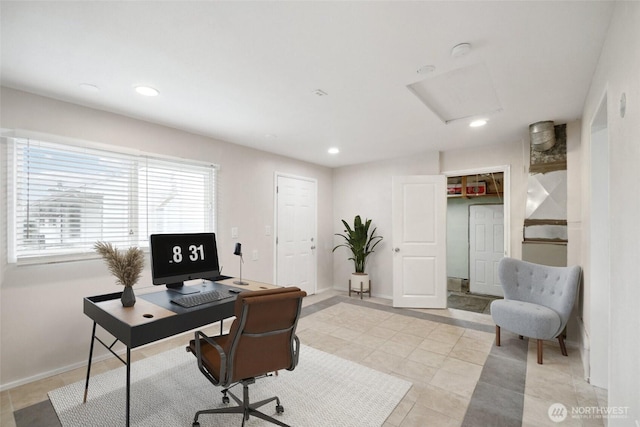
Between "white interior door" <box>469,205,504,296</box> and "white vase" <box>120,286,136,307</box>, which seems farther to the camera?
"white interior door" <box>469,205,504,296</box>

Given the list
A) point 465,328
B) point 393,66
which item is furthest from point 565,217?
point 393,66

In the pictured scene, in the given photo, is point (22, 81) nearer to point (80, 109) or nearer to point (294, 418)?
point (80, 109)

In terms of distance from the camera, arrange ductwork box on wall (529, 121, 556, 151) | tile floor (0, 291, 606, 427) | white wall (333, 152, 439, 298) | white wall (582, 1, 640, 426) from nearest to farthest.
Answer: white wall (582, 1, 640, 426)
tile floor (0, 291, 606, 427)
ductwork box on wall (529, 121, 556, 151)
white wall (333, 152, 439, 298)

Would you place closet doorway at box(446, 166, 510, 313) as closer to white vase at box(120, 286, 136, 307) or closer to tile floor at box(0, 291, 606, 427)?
tile floor at box(0, 291, 606, 427)

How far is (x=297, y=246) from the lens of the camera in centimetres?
504

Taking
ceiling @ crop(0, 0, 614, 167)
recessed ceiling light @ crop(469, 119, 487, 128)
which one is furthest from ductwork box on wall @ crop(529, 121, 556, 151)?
recessed ceiling light @ crop(469, 119, 487, 128)

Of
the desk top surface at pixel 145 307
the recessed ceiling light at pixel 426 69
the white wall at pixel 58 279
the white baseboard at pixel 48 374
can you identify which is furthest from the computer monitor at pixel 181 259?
the recessed ceiling light at pixel 426 69

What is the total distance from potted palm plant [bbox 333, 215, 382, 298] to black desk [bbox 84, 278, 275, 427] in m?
3.25

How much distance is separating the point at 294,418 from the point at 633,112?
97.6 inches

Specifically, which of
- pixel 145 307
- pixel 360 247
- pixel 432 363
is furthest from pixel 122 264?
pixel 360 247

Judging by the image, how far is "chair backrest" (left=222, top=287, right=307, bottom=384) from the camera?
158 centimetres

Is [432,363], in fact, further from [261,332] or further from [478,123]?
[478,123]

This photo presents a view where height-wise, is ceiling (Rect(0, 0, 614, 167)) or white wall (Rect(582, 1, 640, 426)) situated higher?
ceiling (Rect(0, 0, 614, 167))

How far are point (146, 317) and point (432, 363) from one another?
8.11 feet
